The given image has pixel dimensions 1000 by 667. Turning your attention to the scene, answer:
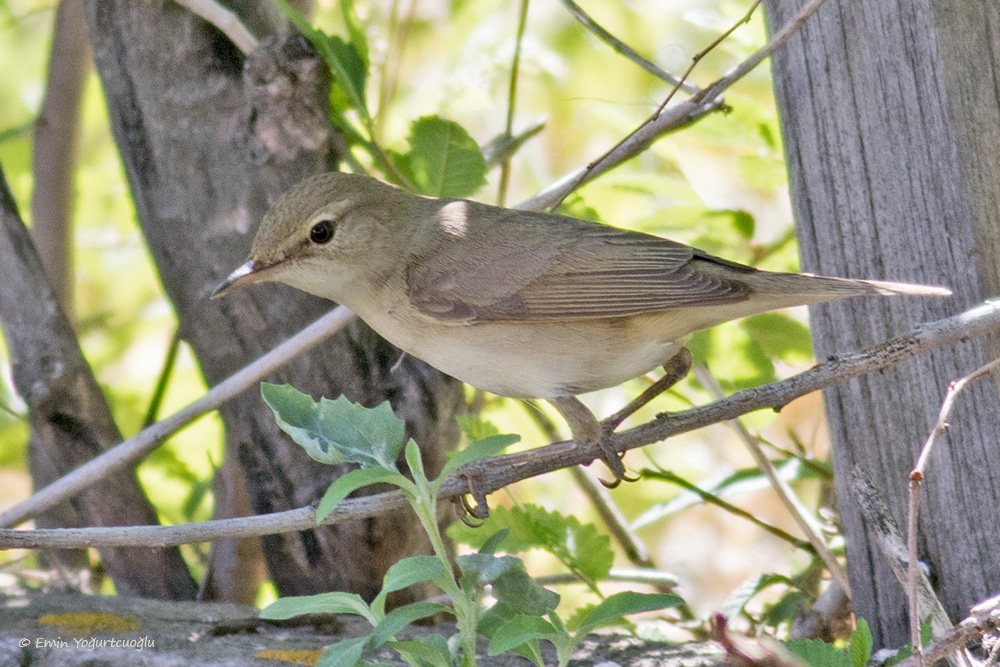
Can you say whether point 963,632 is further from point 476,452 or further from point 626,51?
point 626,51

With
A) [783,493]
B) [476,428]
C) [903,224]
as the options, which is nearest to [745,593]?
[783,493]

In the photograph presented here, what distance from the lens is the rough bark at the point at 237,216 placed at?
8.82 ft

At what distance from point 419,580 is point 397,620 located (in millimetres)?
83

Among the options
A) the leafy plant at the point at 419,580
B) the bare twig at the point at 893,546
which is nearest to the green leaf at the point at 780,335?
the bare twig at the point at 893,546

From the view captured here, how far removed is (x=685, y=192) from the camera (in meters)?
2.95

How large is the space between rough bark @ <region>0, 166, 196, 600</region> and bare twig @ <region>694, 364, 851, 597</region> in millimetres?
1635

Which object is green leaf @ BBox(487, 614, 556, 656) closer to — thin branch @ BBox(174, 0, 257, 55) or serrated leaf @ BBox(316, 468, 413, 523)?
serrated leaf @ BBox(316, 468, 413, 523)

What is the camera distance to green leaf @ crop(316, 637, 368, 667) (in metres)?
1.64

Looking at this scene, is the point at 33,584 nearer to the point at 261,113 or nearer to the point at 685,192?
the point at 261,113

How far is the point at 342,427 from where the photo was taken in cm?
180

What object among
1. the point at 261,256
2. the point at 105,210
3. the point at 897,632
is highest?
the point at 105,210

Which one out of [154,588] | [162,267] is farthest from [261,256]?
[154,588]

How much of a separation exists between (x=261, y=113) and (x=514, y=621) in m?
1.62

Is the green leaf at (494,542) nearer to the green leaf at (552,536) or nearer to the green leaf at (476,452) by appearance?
the green leaf at (476,452)
